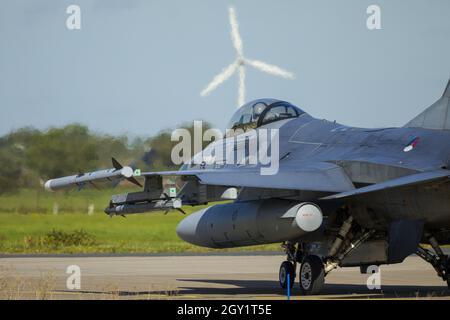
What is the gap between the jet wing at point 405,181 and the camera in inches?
625

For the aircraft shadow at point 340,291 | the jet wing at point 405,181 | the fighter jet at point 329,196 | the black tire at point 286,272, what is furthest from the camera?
the black tire at point 286,272

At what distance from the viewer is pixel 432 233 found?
1902 centimetres

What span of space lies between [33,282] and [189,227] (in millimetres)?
3880

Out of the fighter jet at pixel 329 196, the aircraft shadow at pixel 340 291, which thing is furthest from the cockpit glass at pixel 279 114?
the aircraft shadow at pixel 340 291

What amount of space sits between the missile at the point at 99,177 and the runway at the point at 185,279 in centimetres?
193

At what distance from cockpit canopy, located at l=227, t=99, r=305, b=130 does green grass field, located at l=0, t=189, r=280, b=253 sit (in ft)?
47.8

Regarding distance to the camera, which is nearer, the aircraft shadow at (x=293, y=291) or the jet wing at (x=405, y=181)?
the jet wing at (x=405, y=181)

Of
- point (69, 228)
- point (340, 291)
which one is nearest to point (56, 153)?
point (69, 228)

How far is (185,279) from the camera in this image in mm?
24359

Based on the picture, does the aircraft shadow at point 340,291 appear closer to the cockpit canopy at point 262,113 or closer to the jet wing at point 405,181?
the jet wing at point 405,181

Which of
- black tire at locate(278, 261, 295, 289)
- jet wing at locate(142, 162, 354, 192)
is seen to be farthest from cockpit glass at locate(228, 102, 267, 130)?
jet wing at locate(142, 162, 354, 192)

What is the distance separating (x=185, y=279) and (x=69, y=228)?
1468 cm

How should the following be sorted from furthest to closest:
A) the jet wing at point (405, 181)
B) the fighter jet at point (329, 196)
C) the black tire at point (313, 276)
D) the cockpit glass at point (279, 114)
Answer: the cockpit glass at point (279, 114)
the black tire at point (313, 276)
the fighter jet at point (329, 196)
the jet wing at point (405, 181)
